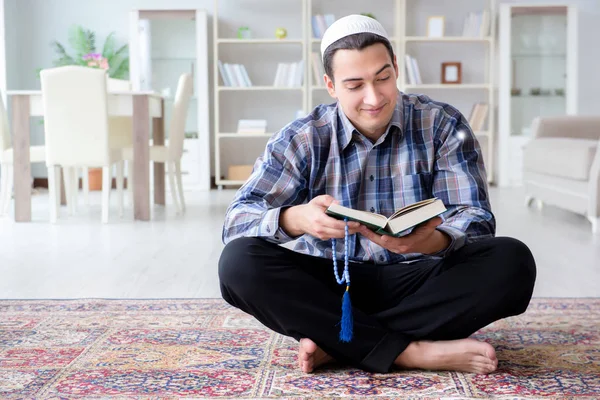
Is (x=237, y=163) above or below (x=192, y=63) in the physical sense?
below

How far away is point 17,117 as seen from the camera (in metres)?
4.41

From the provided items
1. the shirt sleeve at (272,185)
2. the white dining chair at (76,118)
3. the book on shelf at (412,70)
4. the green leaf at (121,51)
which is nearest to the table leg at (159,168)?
the white dining chair at (76,118)

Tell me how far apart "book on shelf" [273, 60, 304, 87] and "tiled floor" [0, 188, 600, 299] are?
198 centimetres

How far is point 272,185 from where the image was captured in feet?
5.30

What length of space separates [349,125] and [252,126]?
5054mm

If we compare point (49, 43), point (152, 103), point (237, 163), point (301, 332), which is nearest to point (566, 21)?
point (237, 163)

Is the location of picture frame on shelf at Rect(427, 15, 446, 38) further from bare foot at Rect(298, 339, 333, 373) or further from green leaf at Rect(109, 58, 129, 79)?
bare foot at Rect(298, 339, 333, 373)

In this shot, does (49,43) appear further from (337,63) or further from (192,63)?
(337,63)

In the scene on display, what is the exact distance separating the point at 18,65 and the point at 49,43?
0.31m

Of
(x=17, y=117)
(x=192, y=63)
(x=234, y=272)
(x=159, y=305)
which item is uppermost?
(x=192, y=63)

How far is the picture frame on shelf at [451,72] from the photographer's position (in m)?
6.75

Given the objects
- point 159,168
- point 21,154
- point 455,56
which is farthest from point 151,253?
point 455,56

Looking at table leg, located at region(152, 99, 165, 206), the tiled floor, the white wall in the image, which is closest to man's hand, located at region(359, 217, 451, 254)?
the tiled floor

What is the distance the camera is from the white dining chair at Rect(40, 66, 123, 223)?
4.20 m
